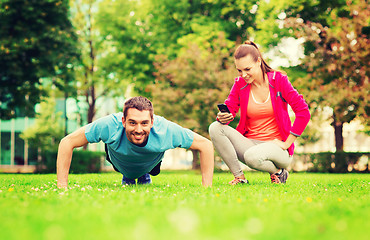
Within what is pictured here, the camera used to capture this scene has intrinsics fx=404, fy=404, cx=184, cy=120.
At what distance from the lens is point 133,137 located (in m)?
5.53

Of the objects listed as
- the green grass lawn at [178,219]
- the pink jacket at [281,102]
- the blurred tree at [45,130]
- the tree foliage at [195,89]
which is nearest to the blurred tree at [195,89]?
the tree foliage at [195,89]

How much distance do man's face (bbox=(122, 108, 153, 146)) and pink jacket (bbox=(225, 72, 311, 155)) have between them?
2249mm

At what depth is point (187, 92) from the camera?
18969 mm

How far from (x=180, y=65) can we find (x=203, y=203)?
594 inches

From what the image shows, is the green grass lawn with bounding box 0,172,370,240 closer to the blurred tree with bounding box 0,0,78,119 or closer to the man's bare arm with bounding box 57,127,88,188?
the man's bare arm with bounding box 57,127,88,188

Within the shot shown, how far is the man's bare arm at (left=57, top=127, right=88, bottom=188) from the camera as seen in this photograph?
576 centimetres

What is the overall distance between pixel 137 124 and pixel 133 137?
22cm

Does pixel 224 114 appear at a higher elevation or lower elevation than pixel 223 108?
lower

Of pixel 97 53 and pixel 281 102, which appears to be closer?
pixel 281 102

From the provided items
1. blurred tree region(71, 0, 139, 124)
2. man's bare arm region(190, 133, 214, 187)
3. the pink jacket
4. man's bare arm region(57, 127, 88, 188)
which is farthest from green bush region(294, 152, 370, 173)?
man's bare arm region(57, 127, 88, 188)

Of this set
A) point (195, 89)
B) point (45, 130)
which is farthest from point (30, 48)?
point (45, 130)

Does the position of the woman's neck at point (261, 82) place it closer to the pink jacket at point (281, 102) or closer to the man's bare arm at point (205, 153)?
the pink jacket at point (281, 102)

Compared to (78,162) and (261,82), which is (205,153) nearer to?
(261,82)

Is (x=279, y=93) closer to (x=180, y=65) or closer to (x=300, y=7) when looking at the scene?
(x=180, y=65)
